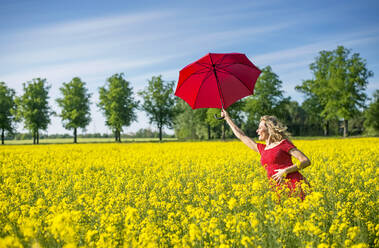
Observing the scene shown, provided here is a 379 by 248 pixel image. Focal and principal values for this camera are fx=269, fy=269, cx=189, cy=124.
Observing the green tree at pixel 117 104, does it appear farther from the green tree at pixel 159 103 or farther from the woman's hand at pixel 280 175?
the woman's hand at pixel 280 175

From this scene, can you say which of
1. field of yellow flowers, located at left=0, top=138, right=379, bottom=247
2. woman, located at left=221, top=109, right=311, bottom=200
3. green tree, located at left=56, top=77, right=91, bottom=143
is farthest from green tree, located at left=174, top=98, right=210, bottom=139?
woman, located at left=221, top=109, right=311, bottom=200

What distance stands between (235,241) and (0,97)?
5698 cm

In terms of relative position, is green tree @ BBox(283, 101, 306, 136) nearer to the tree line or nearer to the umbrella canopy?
the tree line

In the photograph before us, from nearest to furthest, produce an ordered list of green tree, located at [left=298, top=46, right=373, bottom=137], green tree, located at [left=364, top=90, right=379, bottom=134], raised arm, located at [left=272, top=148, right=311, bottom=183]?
1. raised arm, located at [left=272, top=148, right=311, bottom=183]
2. green tree, located at [left=298, top=46, right=373, bottom=137]
3. green tree, located at [left=364, top=90, right=379, bottom=134]

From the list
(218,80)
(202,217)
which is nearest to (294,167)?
(202,217)

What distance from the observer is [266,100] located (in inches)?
1686

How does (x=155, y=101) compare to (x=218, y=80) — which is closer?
(x=218, y=80)

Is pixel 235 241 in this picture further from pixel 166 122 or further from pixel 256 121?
pixel 166 122

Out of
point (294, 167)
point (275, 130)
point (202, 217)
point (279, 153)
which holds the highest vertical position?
point (275, 130)

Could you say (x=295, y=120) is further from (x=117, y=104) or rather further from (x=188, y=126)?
(x=117, y=104)

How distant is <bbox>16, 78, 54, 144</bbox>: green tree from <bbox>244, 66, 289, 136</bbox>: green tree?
→ 3413 cm

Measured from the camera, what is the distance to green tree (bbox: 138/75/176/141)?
45.9 meters

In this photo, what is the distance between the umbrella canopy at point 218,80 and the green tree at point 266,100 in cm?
3832

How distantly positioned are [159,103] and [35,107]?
69.8 ft
